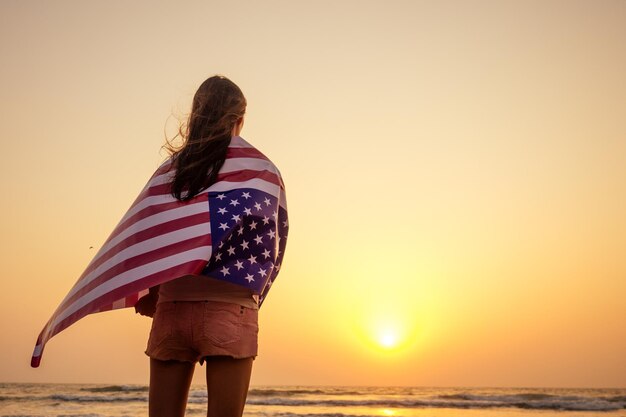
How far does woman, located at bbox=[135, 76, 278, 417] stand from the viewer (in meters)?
2.30

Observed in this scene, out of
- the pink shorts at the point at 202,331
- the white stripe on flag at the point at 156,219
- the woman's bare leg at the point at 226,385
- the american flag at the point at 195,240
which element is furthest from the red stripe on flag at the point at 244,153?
the woman's bare leg at the point at 226,385

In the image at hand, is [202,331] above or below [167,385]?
above

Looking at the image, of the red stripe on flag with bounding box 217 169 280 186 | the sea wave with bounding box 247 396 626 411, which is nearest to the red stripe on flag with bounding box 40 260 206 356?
the red stripe on flag with bounding box 217 169 280 186

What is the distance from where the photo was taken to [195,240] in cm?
260

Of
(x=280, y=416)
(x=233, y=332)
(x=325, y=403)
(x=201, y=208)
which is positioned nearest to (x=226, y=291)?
(x=233, y=332)

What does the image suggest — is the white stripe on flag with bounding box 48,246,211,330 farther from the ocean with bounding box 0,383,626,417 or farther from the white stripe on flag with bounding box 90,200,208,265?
the ocean with bounding box 0,383,626,417

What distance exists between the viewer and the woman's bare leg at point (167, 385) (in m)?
2.43

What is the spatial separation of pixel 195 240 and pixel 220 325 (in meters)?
0.45

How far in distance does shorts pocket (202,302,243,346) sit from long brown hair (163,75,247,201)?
0.57 m

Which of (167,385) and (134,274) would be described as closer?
(167,385)

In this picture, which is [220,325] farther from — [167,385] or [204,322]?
[167,385]

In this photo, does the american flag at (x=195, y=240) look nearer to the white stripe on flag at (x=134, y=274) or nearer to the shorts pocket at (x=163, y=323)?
the white stripe on flag at (x=134, y=274)

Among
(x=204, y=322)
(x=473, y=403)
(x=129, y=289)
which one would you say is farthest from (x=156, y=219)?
(x=473, y=403)

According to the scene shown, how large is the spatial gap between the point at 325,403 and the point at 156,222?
816 inches
